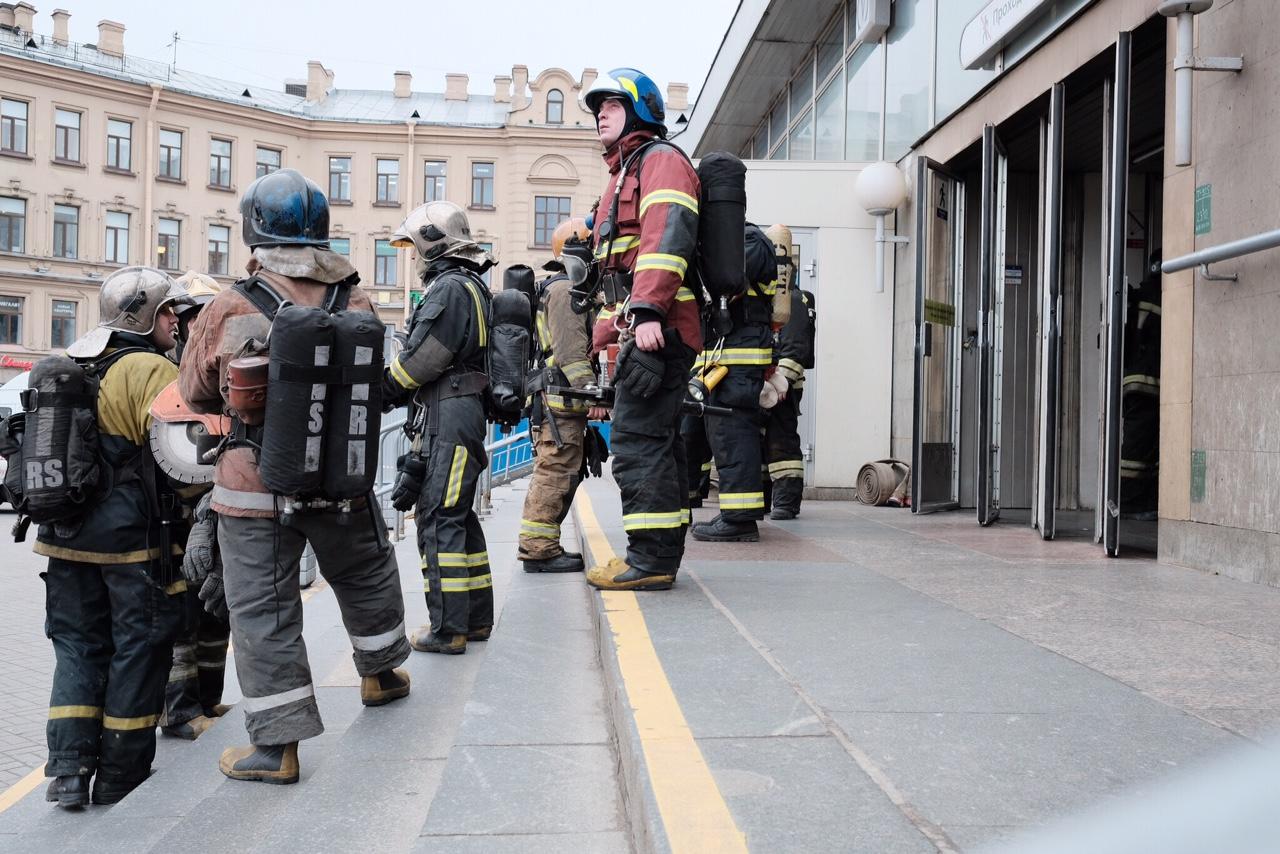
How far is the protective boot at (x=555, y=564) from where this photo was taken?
620cm

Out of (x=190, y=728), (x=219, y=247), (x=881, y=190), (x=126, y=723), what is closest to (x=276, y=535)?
(x=126, y=723)

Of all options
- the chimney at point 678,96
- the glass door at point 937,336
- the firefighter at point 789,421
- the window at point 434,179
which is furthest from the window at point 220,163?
the firefighter at point 789,421

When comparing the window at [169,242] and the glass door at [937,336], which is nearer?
the glass door at [937,336]

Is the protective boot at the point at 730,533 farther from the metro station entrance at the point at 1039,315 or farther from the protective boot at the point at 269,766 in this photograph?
the protective boot at the point at 269,766

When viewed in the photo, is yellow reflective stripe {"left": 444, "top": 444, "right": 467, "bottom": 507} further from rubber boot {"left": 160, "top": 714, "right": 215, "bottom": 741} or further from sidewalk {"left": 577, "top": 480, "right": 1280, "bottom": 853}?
rubber boot {"left": 160, "top": 714, "right": 215, "bottom": 741}

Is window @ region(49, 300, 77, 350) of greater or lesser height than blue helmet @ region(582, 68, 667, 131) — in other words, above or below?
above

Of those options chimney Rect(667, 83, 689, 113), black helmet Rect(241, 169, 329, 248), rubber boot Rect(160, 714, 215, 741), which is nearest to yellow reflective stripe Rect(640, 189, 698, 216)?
black helmet Rect(241, 169, 329, 248)

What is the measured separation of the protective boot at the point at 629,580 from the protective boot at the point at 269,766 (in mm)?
1561

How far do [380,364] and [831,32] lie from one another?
1073cm

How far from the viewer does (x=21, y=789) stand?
428 cm

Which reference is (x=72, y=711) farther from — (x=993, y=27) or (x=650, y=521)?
(x=993, y=27)

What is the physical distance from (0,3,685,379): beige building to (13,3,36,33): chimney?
6cm

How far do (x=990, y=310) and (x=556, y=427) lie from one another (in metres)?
3.69

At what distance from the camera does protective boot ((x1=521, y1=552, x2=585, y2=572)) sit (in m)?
6.20
